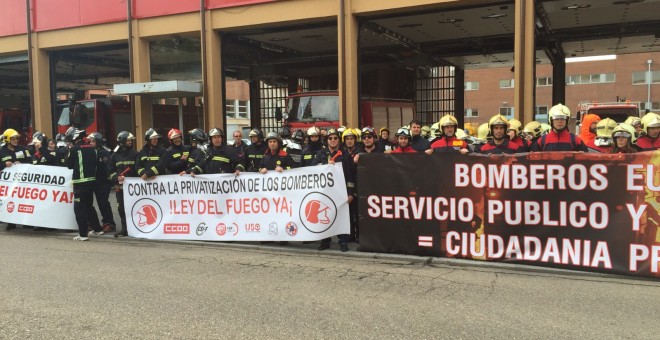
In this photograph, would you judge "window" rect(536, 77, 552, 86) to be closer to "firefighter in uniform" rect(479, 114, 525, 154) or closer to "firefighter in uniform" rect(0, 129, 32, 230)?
"firefighter in uniform" rect(479, 114, 525, 154)

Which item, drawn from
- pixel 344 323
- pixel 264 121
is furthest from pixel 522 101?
pixel 264 121

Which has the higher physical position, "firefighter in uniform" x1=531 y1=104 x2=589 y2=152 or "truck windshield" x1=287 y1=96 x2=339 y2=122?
"truck windshield" x1=287 y1=96 x2=339 y2=122

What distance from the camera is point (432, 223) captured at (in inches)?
275

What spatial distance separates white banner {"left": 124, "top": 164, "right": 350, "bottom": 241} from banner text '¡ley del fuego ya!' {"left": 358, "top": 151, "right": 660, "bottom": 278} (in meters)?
0.53

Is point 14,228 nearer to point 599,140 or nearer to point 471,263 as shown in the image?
point 471,263

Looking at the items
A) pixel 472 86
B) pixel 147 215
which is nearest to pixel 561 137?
pixel 147 215

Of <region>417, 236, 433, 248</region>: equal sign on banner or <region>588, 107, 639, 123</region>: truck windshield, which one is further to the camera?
<region>588, 107, 639, 123</region>: truck windshield

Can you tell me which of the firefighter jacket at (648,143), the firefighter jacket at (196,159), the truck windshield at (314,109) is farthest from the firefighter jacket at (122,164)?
the firefighter jacket at (648,143)

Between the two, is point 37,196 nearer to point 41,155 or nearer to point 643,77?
point 41,155

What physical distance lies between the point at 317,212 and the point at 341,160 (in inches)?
33.2

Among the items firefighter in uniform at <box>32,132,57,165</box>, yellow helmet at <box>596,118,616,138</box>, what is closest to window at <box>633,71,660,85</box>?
yellow helmet at <box>596,118,616,138</box>

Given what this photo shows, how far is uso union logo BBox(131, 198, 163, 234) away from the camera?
347 inches

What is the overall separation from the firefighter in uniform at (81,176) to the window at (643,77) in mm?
52638

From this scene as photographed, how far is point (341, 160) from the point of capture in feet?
25.8
